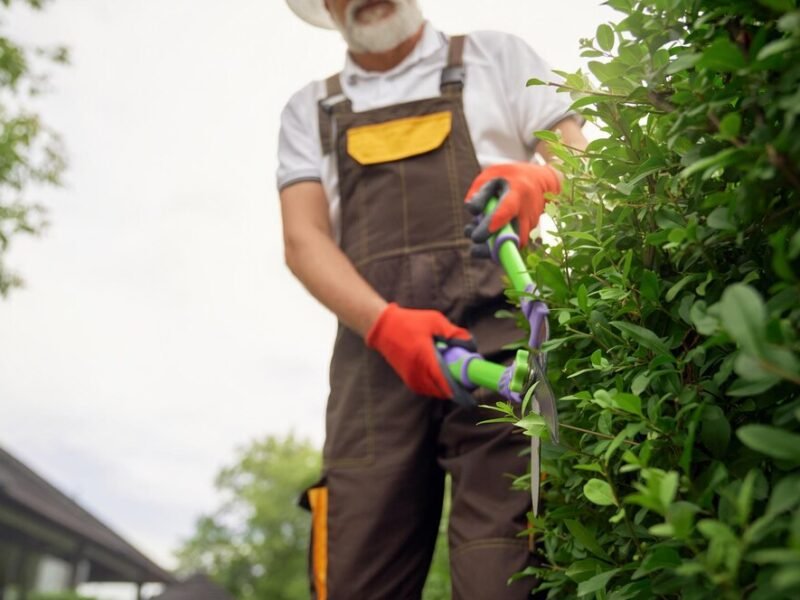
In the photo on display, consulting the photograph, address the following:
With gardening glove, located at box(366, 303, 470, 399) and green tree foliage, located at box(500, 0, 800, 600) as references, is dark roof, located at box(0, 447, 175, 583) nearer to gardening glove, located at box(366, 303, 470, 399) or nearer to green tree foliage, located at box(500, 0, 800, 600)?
gardening glove, located at box(366, 303, 470, 399)

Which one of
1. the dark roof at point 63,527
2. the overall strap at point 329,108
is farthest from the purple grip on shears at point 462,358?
the dark roof at point 63,527

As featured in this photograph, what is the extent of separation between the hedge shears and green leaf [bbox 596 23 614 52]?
42cm

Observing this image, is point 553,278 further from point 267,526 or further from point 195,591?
point 267,526

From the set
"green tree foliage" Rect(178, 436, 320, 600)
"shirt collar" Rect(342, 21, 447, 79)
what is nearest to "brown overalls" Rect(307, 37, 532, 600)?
"shirt collar" Rect(342, 21, 447, 79)

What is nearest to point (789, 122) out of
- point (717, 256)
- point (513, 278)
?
point (717, 256)

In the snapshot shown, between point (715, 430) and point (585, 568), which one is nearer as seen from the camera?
point (715, 430)

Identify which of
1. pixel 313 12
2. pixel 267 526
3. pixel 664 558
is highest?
pixel 313 12

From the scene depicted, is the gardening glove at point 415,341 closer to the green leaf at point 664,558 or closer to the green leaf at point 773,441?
the green leaf at point 664,558

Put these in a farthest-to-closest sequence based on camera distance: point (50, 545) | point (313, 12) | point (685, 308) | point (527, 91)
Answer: point (50, 545), point (313, 12), point (527, 91), point (685, 308)

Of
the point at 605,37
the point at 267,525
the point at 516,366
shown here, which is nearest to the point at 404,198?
the point at 516,366

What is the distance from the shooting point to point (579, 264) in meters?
1.50

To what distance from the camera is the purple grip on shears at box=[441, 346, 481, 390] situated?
82.0 inches

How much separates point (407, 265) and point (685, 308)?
1.30 m

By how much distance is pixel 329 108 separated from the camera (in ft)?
8.82
